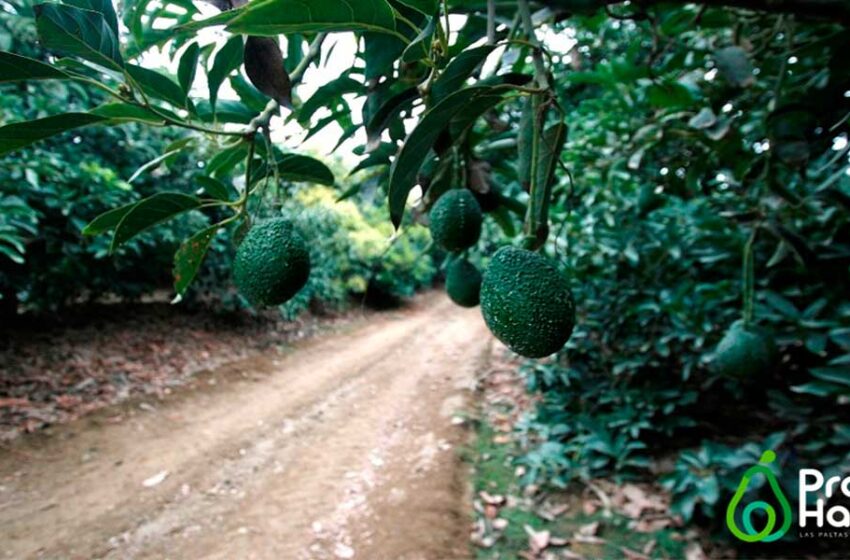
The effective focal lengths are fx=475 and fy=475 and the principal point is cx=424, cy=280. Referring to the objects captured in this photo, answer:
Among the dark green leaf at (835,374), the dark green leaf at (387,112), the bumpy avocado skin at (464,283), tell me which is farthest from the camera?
the dark green leaf at (835,374)

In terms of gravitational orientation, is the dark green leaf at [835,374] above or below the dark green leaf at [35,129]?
below

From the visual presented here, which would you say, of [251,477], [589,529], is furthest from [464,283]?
[251,477]

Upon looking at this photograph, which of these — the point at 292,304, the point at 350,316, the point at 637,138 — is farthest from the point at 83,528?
the point at 350,316

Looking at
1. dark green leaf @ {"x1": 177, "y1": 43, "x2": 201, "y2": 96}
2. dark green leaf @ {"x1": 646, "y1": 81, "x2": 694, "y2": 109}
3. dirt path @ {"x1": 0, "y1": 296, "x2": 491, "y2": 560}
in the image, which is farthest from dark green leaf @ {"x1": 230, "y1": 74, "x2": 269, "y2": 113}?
dirt path @ {"x1": 0, "y1": 296, "x2": 491, "y2": 560}

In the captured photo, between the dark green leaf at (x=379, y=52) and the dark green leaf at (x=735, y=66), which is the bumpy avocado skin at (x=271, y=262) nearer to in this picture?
the dark green leaf at (x=379, y=52)

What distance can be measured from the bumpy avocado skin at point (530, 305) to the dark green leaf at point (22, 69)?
566 millimetres

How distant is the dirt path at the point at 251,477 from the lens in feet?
6.26

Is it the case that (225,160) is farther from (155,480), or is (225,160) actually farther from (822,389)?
(155,480)

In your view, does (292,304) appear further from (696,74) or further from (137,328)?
(696,74)

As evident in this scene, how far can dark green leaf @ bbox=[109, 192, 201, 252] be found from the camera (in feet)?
2.18

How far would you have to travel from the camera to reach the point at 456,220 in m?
0.82

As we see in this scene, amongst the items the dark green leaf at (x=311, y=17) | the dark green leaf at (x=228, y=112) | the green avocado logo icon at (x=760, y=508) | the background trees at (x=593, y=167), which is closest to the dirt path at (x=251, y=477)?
the background trees at (x=593, y=167)

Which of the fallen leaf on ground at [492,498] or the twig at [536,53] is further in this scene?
the fallen leaf on ground at [492,498]

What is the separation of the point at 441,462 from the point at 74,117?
250 cm
